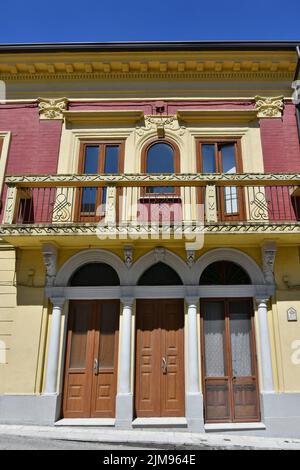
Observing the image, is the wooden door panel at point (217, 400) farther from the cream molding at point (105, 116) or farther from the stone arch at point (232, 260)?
the cream molding at point (105, 116)

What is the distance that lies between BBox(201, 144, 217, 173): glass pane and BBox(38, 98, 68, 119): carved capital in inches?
154

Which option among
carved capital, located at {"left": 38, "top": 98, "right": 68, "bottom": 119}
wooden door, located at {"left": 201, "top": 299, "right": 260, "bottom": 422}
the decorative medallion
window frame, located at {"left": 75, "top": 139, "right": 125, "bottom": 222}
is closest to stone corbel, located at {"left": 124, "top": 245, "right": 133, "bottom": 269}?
window frame, located at {"left": 75, "top": 139, "right": 125, "bottom": 222}

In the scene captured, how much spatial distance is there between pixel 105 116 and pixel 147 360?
6.25 meters

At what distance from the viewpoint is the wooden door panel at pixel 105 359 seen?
301 inches

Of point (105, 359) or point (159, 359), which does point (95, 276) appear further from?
point (159, 359)

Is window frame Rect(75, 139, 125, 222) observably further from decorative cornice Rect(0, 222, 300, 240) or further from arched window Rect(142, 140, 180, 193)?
decorative cornice Rect(0, 222, 300, 240)

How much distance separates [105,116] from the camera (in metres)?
9.52

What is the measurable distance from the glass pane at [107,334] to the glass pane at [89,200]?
2.38m

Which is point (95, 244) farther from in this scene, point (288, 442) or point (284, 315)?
point (288, 442)

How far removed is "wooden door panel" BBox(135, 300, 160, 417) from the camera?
7625 millimetres

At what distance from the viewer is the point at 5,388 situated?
7531mm

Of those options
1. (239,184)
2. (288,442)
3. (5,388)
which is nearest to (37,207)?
(5,388)

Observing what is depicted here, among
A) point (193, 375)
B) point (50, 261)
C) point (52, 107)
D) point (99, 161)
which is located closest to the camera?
point (193, 375)

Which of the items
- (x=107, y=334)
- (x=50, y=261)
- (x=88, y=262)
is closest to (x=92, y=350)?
(x=107, y=334)
